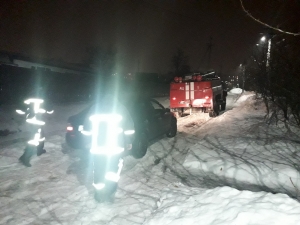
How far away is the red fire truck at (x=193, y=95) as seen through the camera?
1345cm

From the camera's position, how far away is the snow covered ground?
3707 millimetres

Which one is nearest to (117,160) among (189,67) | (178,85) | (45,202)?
(45,202)

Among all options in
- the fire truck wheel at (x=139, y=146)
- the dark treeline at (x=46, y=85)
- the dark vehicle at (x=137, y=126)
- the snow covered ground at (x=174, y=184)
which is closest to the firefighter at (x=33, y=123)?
the snow covered ground at (x=174, y=184)

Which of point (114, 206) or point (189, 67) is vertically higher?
point (189, 67)

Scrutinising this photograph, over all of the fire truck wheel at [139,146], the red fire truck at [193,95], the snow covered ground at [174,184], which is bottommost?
the snow covered ground at [174,184]

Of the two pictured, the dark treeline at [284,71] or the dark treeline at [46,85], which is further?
the dark treeline at [46,85]

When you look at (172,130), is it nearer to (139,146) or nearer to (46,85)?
(139,146)

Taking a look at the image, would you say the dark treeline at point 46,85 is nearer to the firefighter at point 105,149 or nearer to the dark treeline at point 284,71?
the firefighter at point 105,149

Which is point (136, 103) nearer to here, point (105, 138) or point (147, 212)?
point (105, 138)

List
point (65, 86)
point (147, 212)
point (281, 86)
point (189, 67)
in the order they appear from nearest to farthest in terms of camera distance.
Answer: point (147, 212), point (281, 86), point (65, 86), point (189, 67)

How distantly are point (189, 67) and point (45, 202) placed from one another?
60370 mm

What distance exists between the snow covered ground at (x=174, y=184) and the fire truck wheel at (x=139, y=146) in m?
0.20

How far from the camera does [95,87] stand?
24.9 m

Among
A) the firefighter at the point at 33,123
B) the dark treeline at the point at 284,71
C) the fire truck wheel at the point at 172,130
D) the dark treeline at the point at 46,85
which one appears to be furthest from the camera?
the dark treeline at the point at 46,85
